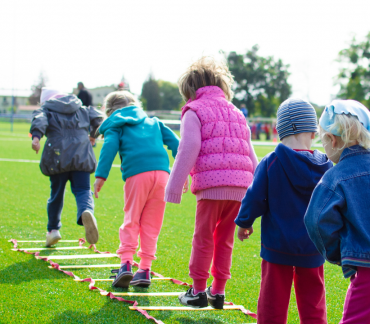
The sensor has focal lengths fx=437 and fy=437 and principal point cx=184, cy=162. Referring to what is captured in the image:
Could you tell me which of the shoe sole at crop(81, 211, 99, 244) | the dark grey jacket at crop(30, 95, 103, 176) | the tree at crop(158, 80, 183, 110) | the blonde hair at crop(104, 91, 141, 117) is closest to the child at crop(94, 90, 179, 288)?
the blonde hair at crop(104, 91, 141, 117)

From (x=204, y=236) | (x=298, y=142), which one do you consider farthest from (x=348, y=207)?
(x=204, y=236)

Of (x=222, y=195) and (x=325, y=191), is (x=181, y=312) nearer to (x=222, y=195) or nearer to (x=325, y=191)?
(x=222, y=195)

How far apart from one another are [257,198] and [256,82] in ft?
258

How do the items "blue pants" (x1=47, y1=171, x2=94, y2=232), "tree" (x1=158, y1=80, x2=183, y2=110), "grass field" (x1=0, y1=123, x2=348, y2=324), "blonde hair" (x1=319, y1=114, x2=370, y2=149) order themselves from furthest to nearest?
"tree" (x1=158, y1=80, x2=183, y2=110) < "blue pants" (x1=47, y1=171, x2=94, y2=232) < "grass field" (x1=0, y1=123, x2=348, y2=324) < "blonde hair" (x1=319, y1=114, x2=370, y2=149)

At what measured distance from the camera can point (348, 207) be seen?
1860mm

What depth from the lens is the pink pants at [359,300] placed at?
1830mm

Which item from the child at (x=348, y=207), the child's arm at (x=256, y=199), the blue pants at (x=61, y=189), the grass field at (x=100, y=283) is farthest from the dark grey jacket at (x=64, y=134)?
the child at (x=348, y=207)

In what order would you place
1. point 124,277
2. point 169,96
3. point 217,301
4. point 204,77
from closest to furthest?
1. point 217,301
2. point 204,77
3. point 124,277
4. point 169,96

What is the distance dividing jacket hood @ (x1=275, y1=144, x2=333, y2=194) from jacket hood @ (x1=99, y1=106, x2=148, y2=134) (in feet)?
5.56

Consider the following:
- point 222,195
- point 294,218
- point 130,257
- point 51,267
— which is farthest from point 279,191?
point 51,267

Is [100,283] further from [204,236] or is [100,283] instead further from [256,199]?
[256,199]

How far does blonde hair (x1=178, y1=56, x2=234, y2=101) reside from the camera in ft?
10.9

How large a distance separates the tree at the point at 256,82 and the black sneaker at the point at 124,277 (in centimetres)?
7450

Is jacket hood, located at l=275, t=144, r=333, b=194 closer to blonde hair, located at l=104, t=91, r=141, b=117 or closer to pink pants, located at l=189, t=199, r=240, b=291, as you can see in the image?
pink pants, located at l=189, t=199, r=240, b=291
